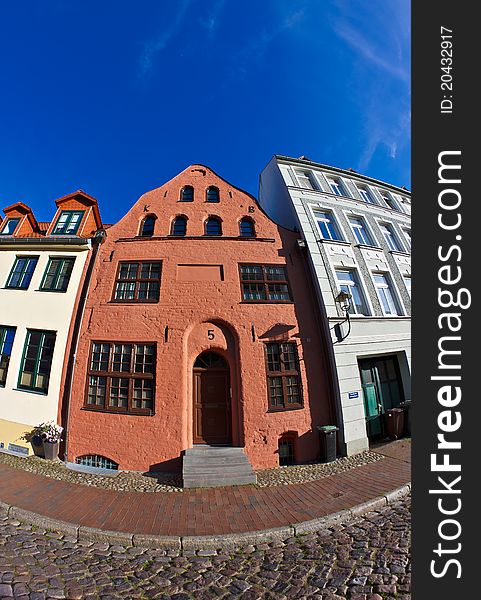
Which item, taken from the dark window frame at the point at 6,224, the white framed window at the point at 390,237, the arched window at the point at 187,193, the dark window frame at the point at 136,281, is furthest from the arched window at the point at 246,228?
the dark window frame at the point at 6,224

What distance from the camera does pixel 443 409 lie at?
128 inches

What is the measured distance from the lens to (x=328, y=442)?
8.02 m

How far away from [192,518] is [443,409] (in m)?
5.04

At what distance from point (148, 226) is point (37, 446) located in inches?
363

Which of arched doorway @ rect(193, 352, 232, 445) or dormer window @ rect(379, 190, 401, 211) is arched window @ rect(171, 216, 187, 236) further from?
dormer window @ rect(379, 190, 401, 211)

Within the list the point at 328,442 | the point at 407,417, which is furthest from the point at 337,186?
the point at 328,442

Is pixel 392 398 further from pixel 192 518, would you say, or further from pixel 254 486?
pixel 192 518

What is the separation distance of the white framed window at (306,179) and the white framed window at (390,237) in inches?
169

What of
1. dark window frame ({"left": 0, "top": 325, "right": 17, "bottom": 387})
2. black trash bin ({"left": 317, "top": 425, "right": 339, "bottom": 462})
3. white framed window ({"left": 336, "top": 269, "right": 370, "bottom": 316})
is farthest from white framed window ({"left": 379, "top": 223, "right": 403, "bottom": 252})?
dark window frame ({"left": 0, "top": 325, "right": 17, "bottom": 387})

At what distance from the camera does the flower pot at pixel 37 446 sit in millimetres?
8195

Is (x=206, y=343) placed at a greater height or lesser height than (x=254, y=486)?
greater

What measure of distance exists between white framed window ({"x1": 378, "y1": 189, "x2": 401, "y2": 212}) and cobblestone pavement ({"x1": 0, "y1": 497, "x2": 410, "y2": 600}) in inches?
625

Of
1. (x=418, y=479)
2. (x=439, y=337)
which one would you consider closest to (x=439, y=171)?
(x=439, y=337)

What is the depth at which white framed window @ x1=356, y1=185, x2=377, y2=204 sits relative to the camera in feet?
48.0
